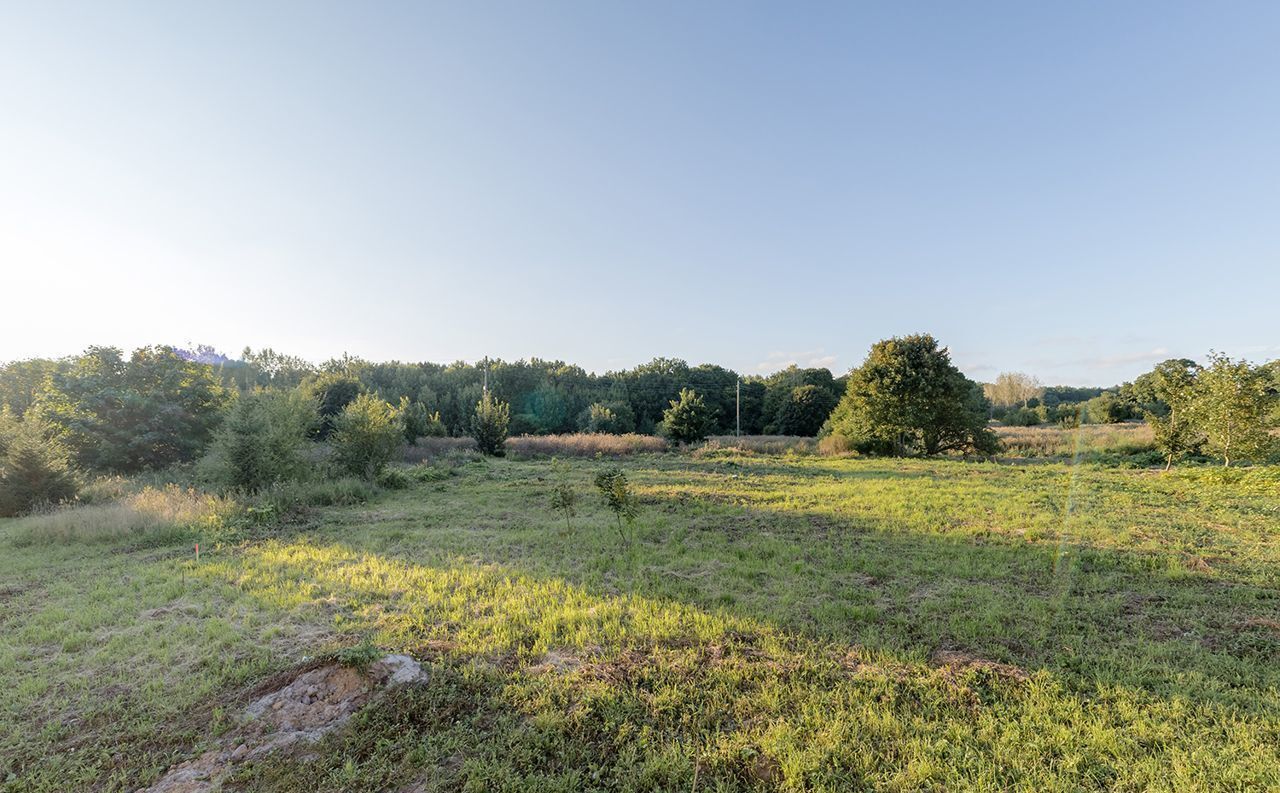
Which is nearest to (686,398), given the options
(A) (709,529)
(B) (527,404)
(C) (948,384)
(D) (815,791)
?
(C) (948,384)

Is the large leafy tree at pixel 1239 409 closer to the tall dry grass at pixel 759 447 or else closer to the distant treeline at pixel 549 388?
the tall dry grass at pixel 759 447

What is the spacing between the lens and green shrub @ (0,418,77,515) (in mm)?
11133

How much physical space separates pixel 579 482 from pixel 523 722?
12.2 m

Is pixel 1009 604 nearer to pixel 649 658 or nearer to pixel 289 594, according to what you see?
pixel 649 658

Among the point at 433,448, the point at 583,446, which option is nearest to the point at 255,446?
the point at 433,448

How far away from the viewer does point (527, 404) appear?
48.7 m

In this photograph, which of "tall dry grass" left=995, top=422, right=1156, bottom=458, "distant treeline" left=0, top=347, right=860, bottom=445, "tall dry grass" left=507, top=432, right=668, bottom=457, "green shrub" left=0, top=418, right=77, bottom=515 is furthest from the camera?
"distant treeline" left=0, top=347, right=860, bottom=445

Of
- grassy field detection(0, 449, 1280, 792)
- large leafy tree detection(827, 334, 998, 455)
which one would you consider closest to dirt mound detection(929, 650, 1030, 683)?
grassy field detection(0, 449, 1280, 792)

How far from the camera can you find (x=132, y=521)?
938cm

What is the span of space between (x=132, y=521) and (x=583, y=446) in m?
18.3

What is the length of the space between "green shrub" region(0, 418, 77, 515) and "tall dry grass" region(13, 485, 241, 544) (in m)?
1.26

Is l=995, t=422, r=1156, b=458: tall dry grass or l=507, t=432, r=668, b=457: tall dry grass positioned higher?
l=995, t=422, r=1156, b=458: tall dry grass

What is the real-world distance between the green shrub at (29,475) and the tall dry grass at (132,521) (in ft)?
4.13

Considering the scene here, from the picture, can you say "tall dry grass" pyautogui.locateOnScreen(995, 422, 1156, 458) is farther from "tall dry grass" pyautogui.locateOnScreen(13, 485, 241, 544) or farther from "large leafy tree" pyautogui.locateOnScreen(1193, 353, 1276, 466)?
"tall dry grass" pyautogui.locateOnScreen(13, 485, 241, 544)
